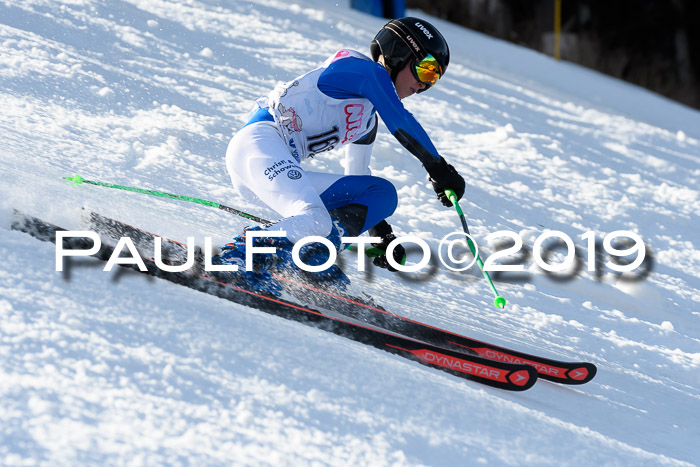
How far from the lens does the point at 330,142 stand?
340cm

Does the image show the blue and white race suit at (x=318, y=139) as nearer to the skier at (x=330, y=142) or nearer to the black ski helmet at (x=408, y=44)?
the skier at (x=330, y=142)

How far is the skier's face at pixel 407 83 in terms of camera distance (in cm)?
Result: 332

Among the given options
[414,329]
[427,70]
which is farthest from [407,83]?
[414,329]

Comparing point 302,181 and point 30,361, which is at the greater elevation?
point 302,181

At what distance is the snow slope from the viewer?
2104 millimetres

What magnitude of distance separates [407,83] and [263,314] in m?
1.17

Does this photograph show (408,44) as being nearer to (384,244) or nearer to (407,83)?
(407,83)

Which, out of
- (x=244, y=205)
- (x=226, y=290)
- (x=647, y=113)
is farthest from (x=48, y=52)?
(x=647, y=113)

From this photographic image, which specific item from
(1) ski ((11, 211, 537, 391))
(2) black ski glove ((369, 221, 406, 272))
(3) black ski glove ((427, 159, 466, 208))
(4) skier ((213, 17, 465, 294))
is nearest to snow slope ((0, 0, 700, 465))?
(1) ski ((11, 211, 537, 391))

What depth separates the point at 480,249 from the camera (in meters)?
4.88

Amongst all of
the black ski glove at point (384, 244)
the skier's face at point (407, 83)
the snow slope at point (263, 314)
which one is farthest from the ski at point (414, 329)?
the skier's face at point (407, 83)

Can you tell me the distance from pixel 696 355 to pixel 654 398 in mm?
834

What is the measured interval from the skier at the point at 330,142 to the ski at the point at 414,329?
0.13 metres

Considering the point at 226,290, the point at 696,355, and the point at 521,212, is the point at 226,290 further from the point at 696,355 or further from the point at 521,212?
the point at 521,212
